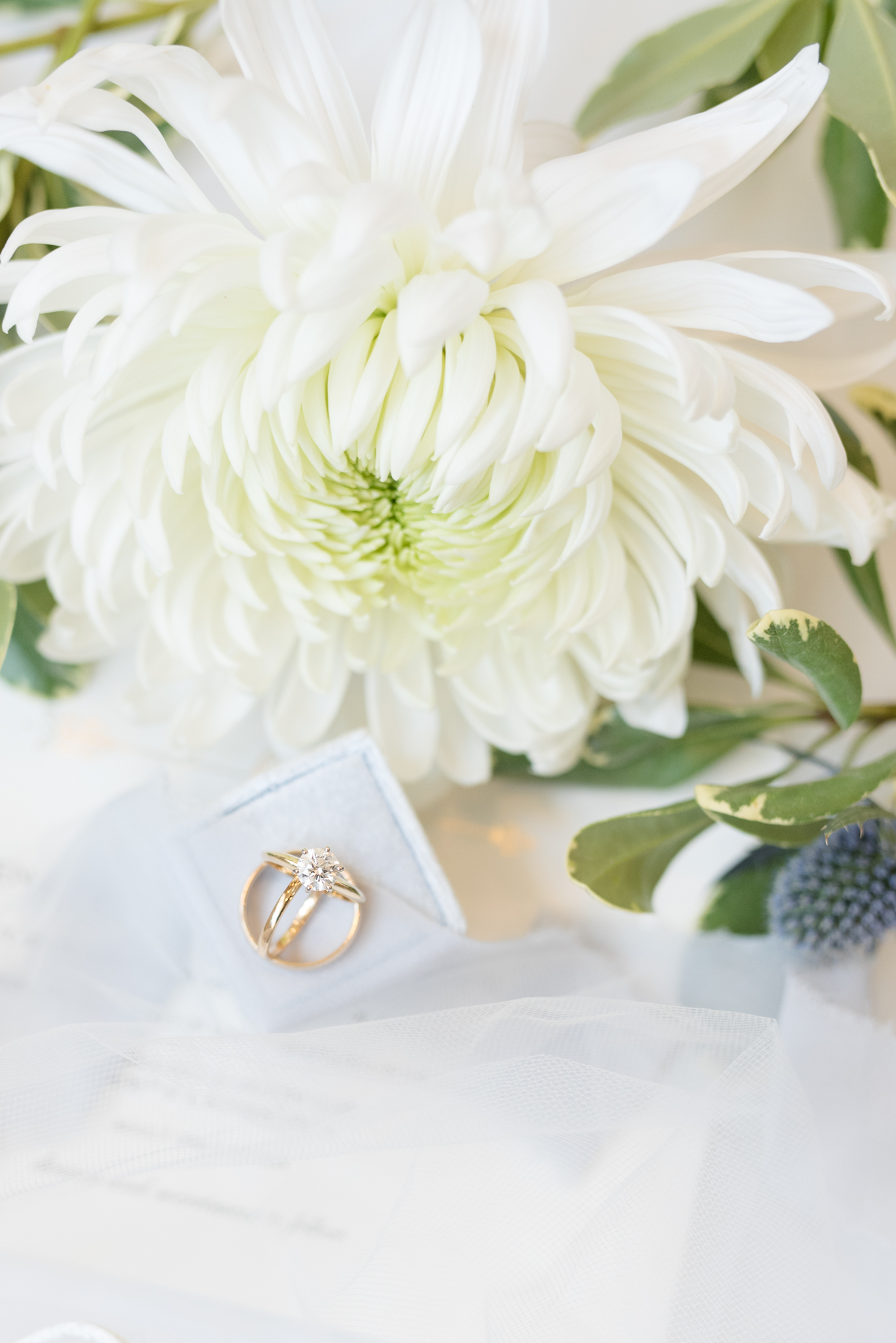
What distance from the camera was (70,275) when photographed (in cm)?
37

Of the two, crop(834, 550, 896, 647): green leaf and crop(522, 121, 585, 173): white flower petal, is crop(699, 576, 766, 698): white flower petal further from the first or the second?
crop(522, 121, 585, 173): white flower petal

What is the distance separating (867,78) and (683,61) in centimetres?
9

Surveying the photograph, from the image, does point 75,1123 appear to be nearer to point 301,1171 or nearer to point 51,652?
point 301,1171

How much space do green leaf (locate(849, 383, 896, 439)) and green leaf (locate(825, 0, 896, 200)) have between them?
110 millimetres

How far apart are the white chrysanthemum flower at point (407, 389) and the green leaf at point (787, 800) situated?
0.08 m

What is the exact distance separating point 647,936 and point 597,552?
216mm

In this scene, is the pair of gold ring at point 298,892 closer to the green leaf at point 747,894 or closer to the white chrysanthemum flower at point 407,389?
the white chrysanthemum flower at point 407,389

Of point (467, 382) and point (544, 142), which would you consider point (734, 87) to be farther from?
point (467, 382)

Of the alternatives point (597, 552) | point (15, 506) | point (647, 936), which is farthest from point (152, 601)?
point (647, 936)

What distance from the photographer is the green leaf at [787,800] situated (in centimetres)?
40

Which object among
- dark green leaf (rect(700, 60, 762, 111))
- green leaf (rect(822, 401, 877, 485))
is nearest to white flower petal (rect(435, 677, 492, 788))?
green leaf (rect(822, 401, 877, 485))

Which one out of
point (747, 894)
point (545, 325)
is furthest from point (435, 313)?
point (747, 894)

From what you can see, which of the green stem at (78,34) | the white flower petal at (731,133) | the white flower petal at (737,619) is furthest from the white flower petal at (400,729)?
the green stem at (78,34)

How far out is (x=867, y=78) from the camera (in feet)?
1.50
